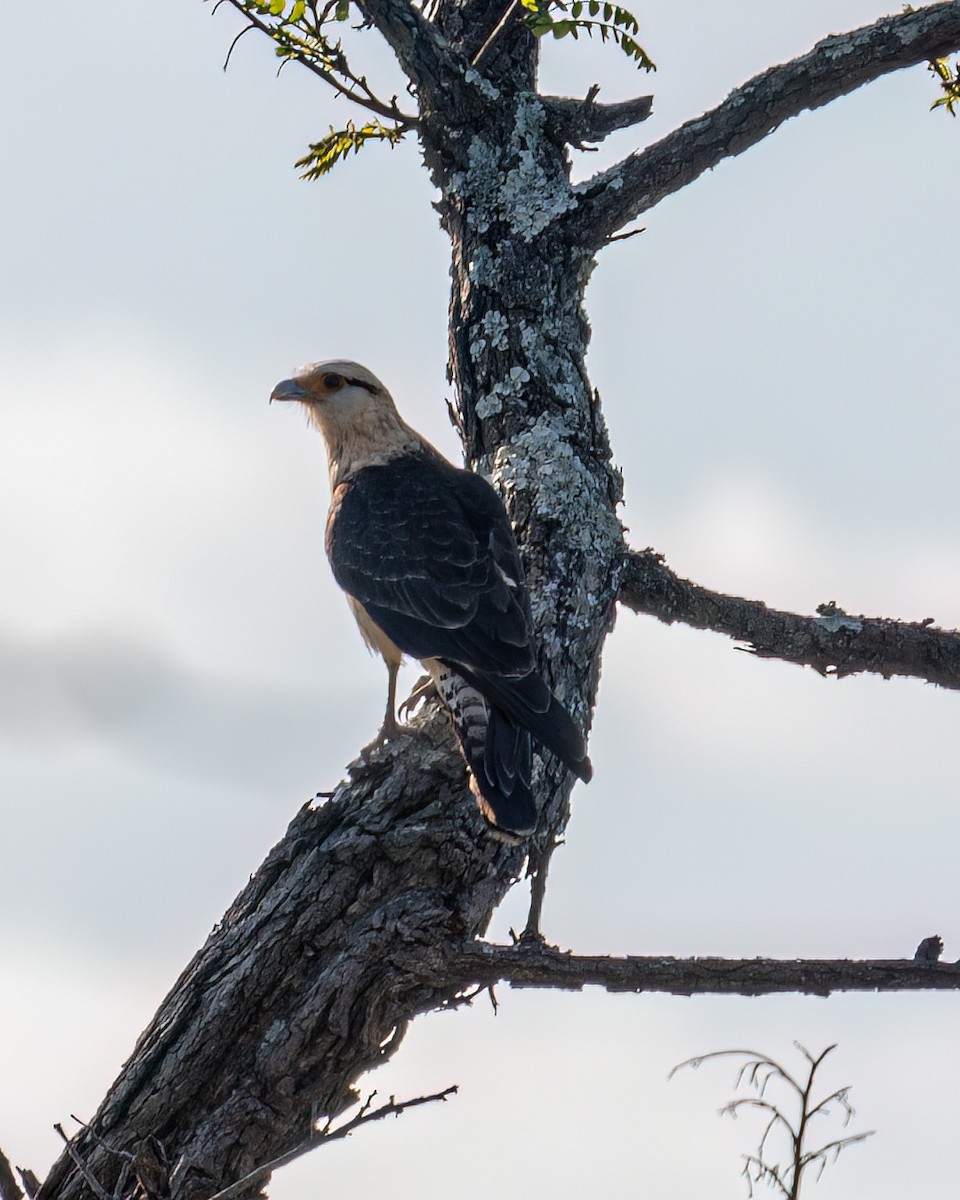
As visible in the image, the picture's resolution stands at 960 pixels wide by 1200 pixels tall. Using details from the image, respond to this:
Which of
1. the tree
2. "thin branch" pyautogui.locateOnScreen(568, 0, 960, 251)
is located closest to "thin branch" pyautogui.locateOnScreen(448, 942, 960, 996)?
the tree

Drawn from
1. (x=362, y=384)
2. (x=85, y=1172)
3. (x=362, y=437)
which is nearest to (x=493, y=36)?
(x=362, y=384)

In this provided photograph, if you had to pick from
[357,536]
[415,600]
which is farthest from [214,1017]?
[357,536]

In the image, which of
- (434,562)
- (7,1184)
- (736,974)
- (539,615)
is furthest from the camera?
(434,562)

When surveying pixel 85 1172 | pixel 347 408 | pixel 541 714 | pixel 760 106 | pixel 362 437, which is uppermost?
pixel 760 106

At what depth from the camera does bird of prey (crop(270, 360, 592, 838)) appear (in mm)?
4859

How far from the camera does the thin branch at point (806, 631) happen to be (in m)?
5.73

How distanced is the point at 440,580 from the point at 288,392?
175 cm

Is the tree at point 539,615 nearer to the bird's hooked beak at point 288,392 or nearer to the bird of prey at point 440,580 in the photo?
the bird of prey at point 440,580

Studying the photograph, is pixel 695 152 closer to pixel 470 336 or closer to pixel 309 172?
pixel 470 336

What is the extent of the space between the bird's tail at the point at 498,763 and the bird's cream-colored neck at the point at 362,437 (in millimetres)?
2087

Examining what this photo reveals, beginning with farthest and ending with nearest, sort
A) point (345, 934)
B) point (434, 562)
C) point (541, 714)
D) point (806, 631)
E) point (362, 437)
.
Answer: point (362, 437), point (434, 562), point (806, 631), point (541, 714), point (345, 934)

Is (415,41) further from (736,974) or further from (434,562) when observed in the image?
(736,974)

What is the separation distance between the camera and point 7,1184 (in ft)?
12.2

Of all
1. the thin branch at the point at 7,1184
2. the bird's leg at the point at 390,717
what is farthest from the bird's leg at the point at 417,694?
the thin branch at the point at 7,1184
